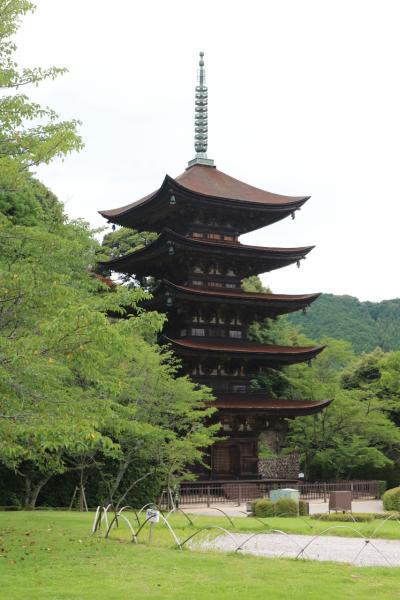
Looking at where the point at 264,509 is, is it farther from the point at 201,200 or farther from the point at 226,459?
the point at 201,200

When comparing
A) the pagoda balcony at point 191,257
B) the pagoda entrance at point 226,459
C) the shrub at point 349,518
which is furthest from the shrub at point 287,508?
the pagoda balcony at point 191,257

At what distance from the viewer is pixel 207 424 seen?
107 feet

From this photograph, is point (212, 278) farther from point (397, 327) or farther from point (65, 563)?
point (397, 327)

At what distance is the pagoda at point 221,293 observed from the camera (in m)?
32.9

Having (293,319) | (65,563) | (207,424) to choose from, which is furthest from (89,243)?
(293,319)

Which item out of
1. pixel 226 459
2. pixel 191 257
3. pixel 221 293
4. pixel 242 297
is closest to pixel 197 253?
pixel 191 257

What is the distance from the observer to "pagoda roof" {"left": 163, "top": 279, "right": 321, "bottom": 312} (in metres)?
32.2

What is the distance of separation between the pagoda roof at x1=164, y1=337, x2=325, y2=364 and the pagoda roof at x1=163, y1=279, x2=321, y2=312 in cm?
196

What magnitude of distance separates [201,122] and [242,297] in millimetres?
12272

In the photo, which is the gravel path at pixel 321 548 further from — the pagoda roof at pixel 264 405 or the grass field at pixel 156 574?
the pagoda roof at pixel 264 405

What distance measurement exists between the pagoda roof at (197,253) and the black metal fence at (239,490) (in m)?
9.82

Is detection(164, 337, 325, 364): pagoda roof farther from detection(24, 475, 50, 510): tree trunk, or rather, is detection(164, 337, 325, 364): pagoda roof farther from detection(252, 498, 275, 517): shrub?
detection(252, 498, 275, 517): shrub

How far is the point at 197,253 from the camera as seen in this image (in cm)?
3375

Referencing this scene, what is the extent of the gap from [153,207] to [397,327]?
202 ft
